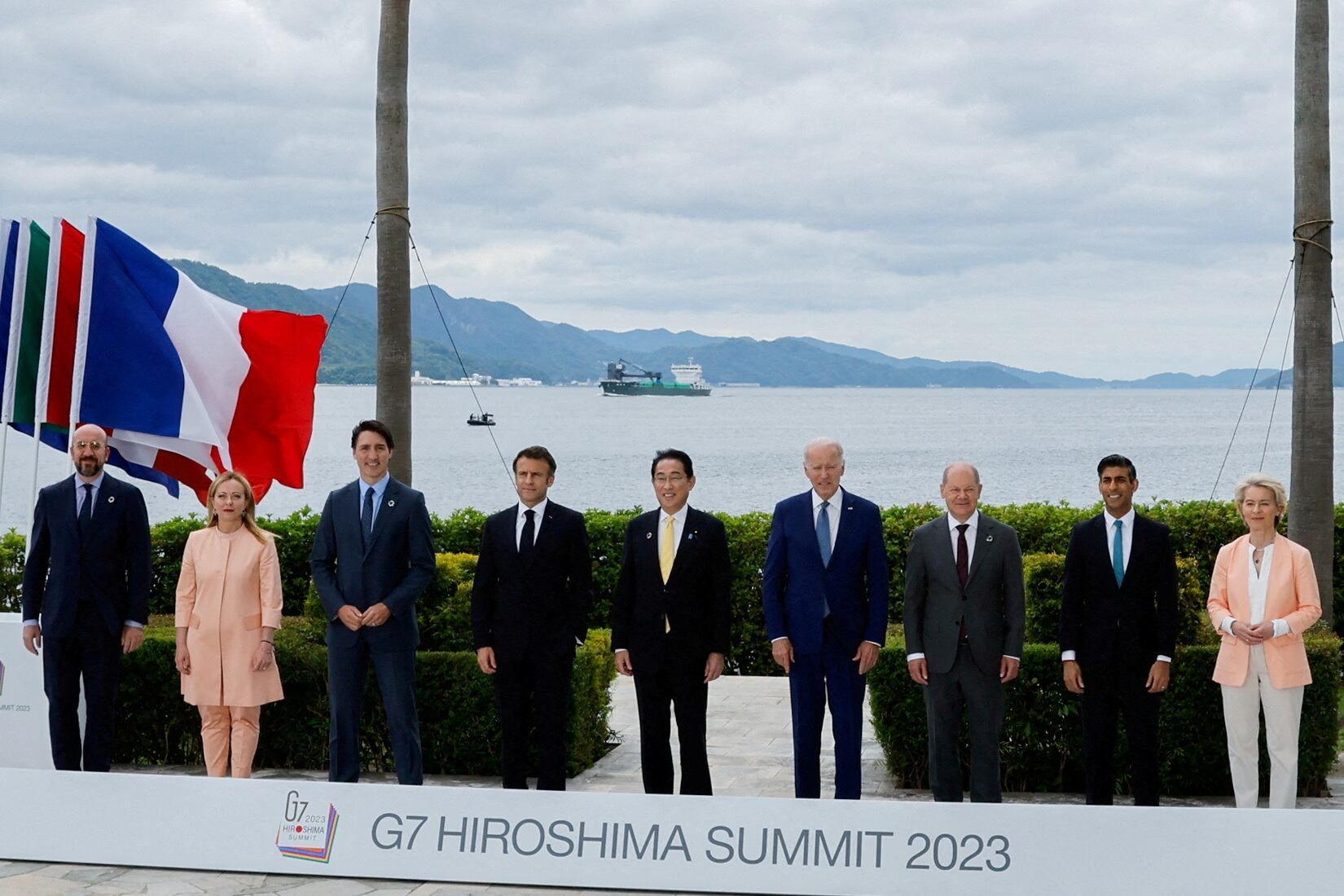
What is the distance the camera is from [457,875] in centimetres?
544

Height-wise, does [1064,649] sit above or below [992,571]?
below

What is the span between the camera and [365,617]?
664cm

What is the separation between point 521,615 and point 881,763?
2884mm

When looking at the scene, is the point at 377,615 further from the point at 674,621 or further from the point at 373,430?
the point at 674,621

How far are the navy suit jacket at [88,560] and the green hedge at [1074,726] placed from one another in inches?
166

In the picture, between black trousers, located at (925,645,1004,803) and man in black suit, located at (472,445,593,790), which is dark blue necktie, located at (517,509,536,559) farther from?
black trousers, located at (925,645,1004,803)

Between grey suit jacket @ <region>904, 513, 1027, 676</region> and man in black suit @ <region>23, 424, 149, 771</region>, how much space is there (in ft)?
13.8

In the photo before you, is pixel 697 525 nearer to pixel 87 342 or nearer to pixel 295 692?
pixel 295 692

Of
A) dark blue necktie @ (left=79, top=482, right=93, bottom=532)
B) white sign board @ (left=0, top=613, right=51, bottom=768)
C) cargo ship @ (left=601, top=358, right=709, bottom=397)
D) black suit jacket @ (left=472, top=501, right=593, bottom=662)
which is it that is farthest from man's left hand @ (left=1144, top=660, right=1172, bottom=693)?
cargo ship @ (left=601, top=358, right=709, bottom=397)

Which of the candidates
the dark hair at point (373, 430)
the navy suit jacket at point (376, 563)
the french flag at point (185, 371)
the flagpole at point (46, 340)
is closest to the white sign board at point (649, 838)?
the navy suit jacket at point (376, 563)

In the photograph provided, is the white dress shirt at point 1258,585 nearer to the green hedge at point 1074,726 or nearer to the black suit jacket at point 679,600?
the green hedge at point 1074,726

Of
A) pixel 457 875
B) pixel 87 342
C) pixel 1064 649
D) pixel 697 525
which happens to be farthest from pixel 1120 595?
pixel 87 342

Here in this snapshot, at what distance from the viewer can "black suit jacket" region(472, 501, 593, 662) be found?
658 cm

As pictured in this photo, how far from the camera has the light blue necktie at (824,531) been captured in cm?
644
